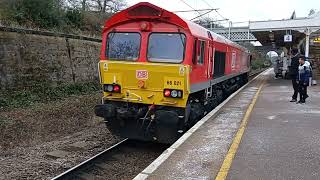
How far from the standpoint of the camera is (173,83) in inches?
368

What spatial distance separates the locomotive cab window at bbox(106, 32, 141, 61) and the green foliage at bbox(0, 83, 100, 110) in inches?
230

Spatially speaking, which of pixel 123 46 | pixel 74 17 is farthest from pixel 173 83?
pixel 74 17

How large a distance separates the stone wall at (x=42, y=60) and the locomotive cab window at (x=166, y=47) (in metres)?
8.07

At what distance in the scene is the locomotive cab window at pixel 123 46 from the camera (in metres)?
9.91

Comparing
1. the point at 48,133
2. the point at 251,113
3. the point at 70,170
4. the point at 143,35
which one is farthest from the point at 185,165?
the point at 48,133

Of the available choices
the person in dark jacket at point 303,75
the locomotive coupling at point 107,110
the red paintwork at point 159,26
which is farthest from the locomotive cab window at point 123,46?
the person in dark jacket at point 303,75

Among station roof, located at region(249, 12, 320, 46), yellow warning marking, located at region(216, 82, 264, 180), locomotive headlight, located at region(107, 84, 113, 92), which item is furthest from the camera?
station roof, located at region(249, 12, 320, 46)

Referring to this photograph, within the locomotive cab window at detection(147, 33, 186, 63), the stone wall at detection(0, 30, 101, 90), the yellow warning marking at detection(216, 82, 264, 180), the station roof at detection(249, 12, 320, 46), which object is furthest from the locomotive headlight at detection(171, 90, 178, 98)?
the station roof at detection(249, 12, 320, 46)

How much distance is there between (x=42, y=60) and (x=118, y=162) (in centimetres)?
1044

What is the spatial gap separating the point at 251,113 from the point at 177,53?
339 cm

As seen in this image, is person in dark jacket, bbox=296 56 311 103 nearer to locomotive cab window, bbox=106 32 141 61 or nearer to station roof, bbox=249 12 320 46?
locomotive cab window, bbox=106 32 141 61

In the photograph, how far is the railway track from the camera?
26.9 feet

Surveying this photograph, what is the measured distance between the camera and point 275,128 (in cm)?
934

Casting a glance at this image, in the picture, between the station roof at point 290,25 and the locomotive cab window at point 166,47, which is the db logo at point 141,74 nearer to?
the locomotive cab window at point 166,47
